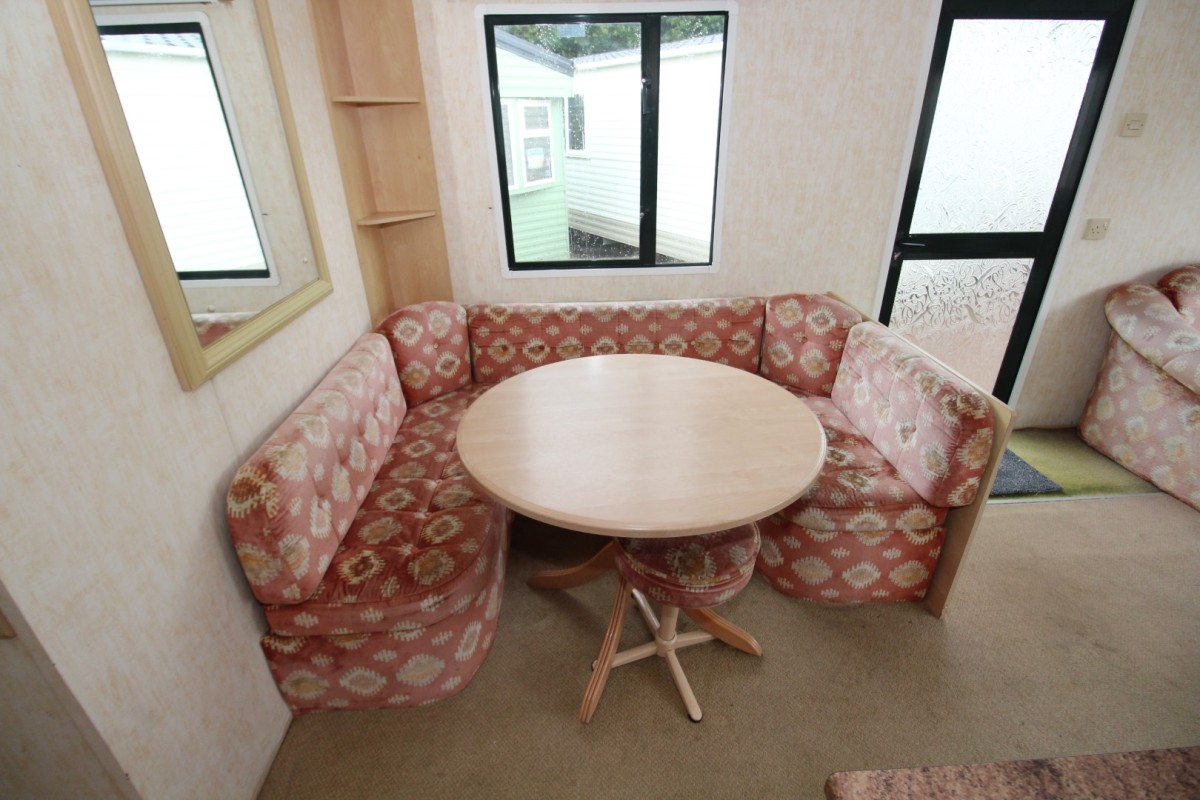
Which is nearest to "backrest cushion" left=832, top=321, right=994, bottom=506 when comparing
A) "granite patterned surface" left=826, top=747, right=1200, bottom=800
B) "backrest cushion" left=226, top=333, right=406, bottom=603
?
"granite patterned surface" left=826, top=747, right=1200, bottom=800

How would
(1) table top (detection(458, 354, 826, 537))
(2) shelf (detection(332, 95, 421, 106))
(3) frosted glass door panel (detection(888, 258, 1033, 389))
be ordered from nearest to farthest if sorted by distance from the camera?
(1) table top (detection(458, 354, 826, 537))
(2) shelf (detection(332, 95, 421, 106))
(3) frosted glass door panel (detection(888, 258, 1033, 389))

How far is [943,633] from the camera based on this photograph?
1.82m

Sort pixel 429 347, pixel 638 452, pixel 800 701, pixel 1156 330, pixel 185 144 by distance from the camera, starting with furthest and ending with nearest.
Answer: pixel 1156 330 < pixel 429 347 < pixel 800 701 < pixel 638 452 < pixel 185 144

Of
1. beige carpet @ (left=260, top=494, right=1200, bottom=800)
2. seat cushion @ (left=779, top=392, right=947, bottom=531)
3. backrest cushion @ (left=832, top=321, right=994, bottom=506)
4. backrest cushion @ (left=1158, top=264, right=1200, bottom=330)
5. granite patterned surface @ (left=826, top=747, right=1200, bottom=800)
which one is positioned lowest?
beige carpet @ (left=260, top=494, right=1200, bottom=800)

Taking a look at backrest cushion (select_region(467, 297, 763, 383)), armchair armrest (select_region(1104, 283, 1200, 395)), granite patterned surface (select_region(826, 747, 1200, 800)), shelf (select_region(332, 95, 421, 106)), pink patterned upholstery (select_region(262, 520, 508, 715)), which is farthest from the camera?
backrest cushion (select_region(467, 297, 763, 383))

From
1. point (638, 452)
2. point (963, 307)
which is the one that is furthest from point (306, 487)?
point (963, 307)

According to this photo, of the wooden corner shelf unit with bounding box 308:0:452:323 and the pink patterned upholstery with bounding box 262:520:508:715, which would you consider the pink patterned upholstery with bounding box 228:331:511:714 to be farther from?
the wooden corner shelf unit with bounding box 308:0:452:323

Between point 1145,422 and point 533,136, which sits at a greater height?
point 533,136

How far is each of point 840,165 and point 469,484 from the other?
2280mm

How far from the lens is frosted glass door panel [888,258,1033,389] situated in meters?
2.81

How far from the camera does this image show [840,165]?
2584 millimetres

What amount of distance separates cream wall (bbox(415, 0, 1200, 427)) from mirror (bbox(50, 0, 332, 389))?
86cm

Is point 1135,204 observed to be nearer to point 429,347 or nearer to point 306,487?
point 429,347

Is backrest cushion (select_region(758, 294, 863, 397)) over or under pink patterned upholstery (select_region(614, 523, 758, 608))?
over
